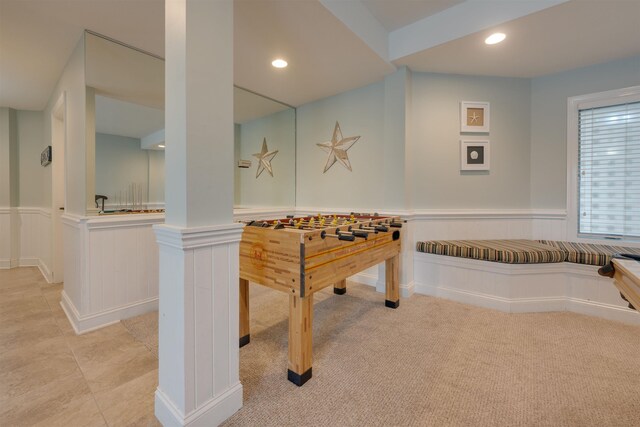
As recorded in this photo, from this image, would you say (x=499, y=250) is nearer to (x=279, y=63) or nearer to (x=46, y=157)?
(x=279, y=63)

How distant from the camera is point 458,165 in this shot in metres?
2.95

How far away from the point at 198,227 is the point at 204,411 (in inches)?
31.7

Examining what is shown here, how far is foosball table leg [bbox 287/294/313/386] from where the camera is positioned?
1.50m

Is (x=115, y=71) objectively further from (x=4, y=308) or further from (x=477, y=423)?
(x=477, y=423)

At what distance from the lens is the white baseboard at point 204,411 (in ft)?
3.80

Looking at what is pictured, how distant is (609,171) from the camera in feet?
8.73

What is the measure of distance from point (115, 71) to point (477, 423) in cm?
343

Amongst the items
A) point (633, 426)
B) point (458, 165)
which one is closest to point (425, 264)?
point (458, 165)

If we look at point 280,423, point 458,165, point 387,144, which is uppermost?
point 387,144

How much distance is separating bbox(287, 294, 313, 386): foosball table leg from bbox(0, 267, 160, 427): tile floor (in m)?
0.66

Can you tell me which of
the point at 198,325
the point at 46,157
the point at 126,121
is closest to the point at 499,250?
the point at 198,325

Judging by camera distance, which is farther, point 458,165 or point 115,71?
point 458,165

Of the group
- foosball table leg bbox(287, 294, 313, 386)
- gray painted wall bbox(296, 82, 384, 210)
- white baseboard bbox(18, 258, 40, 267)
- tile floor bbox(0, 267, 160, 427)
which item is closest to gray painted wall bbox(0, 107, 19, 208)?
white baseboard bbox(18, 258, 40, 267)

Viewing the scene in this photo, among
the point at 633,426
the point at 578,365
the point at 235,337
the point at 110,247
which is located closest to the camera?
the point at 633,426
